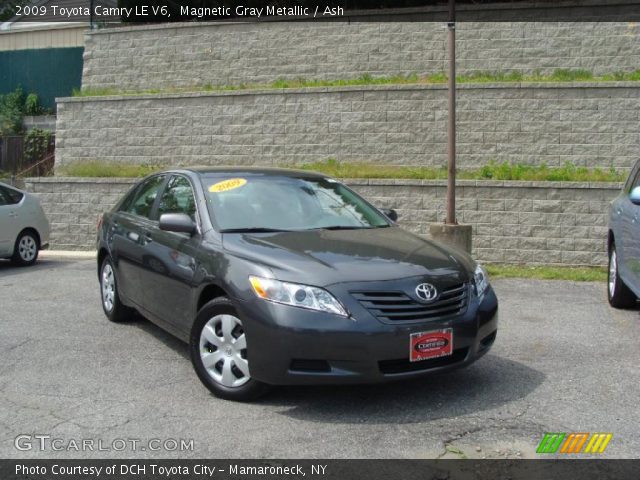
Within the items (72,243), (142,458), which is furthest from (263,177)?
→ (72,243)

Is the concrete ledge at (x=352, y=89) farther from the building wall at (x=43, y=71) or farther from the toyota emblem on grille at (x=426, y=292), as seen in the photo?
the toyota emblem on grille at (x=426, y=292)

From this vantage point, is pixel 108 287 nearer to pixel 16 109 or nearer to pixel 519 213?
pixel 519 213

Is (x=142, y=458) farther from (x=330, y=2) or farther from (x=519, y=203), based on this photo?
(x=330, y=2)

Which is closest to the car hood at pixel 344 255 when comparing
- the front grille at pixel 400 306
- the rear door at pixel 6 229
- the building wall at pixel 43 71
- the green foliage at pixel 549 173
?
the front grille at pixel 400 306

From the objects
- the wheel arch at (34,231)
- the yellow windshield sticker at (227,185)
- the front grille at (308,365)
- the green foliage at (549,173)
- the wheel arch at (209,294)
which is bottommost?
the wheel arch at (34,231)

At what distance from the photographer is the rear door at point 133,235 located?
20.1ft

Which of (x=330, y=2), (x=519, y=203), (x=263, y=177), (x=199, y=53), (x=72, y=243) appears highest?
(x=330, y=2)

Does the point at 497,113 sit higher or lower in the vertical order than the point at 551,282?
higher

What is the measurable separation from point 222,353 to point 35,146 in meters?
16.6

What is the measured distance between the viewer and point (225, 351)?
4.62 meters

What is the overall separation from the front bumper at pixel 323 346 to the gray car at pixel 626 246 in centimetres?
307

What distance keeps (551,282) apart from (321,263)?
20.3 feet

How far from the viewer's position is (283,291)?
169 inches

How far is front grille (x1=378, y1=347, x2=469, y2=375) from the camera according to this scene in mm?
4297
